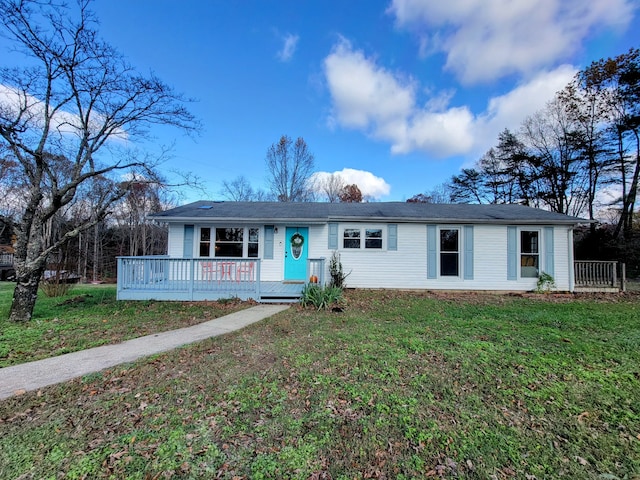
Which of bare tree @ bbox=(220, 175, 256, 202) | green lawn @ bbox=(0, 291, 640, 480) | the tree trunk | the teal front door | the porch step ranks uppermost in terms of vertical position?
bare tree @ bbox=(220, 175, 256, 202)

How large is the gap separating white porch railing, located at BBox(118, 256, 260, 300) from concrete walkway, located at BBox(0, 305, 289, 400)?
2351mm

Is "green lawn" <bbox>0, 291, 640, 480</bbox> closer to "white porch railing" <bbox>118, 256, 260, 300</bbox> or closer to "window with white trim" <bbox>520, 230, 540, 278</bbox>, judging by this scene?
"white porch railing" <bbox>118, 256, 260, 300</bbox>

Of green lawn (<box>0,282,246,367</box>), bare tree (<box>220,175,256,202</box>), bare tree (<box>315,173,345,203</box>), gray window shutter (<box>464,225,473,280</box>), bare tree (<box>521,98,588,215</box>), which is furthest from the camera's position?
bare tree (<box>315,173,345,203</box>)

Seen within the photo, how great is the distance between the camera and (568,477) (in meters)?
1.95

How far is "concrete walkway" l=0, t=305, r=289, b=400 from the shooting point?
323 centimetres

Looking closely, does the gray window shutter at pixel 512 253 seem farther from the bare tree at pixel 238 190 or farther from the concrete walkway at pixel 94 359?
the bare tree at pixel 238 190

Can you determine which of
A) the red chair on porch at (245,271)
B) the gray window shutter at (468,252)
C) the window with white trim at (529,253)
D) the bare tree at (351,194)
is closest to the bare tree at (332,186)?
the bare tree at (351,194)

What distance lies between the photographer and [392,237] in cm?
1055

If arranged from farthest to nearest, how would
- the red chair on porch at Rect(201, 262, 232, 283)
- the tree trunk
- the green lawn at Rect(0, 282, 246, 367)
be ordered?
the red chair on porch at Rect(201, 262, 232, 283), the tree trunk, the green lawn at Rect(0, 282, 246, 367)

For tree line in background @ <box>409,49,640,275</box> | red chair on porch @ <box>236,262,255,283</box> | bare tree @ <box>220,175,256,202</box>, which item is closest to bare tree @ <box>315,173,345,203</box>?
bare tree @ <box>220,175,256,202</box>

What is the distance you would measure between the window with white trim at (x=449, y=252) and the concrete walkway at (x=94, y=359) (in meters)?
7.73

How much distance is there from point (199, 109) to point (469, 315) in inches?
345

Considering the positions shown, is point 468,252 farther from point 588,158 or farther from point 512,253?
point 588,158

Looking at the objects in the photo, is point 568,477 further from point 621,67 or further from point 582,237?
point 621,67
